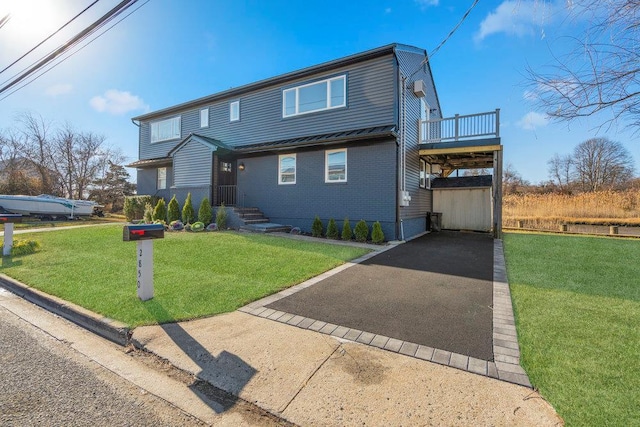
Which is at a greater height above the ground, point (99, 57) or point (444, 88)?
point (444, 88)

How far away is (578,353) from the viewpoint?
2.52 metres

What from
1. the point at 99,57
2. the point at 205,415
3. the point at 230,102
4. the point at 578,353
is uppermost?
the point at 230,102

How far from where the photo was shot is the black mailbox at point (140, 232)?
375 centimetres

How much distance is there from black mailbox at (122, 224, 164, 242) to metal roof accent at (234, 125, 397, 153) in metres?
6.95

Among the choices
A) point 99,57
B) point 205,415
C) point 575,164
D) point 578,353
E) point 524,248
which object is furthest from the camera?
point 575,164

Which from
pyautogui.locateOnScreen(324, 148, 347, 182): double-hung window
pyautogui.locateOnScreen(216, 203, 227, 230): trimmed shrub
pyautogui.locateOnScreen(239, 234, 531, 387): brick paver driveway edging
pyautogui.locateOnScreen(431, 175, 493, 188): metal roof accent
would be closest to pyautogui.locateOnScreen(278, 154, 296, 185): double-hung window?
pyautogui.locateOnScreen(324, 148, 347, 182): double-hung window

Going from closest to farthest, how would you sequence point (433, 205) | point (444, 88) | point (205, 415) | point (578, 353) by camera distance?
point (205, 415), point (578, 353), point (433, 205), point (444, 88)

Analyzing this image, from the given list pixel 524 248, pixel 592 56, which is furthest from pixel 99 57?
pixel 524 248

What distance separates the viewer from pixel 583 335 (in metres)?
2.87

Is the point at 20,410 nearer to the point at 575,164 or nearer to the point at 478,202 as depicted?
the point at 478,202

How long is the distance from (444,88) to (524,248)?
10681mm

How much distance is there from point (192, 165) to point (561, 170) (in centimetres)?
4413

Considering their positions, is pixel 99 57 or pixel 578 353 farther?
pixel 99 57

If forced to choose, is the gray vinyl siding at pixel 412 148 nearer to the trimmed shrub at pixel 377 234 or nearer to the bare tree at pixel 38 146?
the trimmed shrub at pixel 377 234
